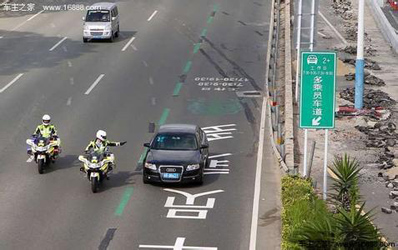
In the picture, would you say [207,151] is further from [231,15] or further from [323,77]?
[231,15]

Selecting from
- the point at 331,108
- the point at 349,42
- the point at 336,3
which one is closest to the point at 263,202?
the point at 331,108

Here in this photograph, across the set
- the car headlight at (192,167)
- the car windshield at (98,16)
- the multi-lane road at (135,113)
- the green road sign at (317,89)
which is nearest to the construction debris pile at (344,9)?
the multi-lane road at (135,113)

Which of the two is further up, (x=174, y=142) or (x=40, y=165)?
(x=174, y=142)

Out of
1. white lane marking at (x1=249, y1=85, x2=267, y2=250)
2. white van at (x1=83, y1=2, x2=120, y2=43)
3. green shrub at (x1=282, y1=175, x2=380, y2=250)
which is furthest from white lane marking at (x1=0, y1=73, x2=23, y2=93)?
green shrub at (x1=282, y1=175, x2=380, y2=250)

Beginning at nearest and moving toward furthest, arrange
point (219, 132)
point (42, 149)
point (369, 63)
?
point (42, 149), point (219, 132), point (369, 63)

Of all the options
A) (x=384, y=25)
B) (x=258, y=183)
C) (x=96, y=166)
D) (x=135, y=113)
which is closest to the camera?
(x=96, y=166)

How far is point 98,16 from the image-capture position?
174 feet

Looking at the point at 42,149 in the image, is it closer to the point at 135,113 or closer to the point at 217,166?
the point at 217,166

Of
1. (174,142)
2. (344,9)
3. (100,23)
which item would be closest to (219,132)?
(174,142)

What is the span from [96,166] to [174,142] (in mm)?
3085

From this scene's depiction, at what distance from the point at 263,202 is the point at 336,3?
4492cm

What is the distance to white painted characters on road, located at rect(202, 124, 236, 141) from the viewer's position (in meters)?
34.3

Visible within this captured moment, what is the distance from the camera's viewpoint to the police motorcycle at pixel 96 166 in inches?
1061

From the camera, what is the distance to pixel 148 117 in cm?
3700
